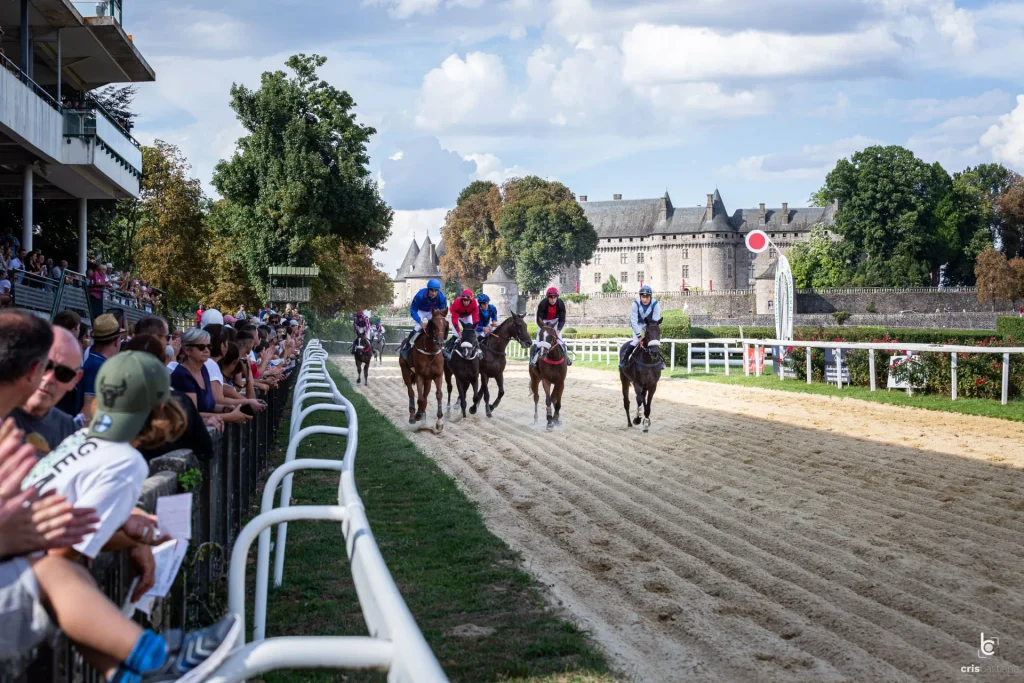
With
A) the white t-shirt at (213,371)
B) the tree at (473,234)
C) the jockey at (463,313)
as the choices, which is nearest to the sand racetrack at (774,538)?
the jockey at (463,313)

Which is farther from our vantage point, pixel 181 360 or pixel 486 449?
pixel 486 449

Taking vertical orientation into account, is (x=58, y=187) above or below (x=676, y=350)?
above

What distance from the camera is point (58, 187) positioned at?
24391 mm

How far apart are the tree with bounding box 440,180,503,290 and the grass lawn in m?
73.5

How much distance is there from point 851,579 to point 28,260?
1435cm

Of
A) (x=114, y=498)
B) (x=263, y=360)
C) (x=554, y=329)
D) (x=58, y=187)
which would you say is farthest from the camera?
(x=58, y=187)

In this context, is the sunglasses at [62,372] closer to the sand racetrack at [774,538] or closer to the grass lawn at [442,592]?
the grass lawn at [442,592]

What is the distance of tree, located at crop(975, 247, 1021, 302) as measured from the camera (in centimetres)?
6556

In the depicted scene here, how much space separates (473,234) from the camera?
8306 centimetres

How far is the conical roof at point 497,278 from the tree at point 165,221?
2118 inches

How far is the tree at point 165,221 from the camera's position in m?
34.0

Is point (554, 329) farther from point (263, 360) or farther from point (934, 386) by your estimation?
point (934, 386)

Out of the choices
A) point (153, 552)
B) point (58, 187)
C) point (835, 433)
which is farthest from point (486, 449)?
point (58, 187)

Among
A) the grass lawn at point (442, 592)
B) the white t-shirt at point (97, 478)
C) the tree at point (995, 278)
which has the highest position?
the tree at point (995, 278)
